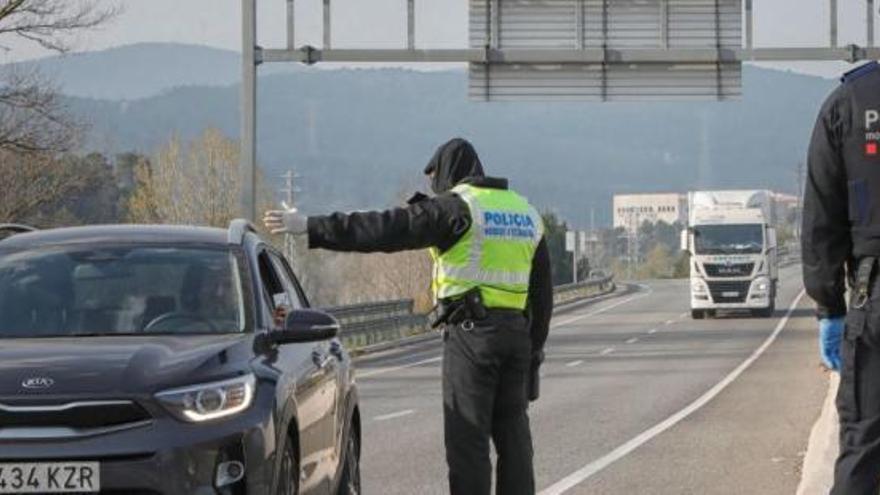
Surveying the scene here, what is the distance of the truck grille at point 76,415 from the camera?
6.32 meters

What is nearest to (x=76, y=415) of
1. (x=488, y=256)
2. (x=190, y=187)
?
(x=488, y=256)

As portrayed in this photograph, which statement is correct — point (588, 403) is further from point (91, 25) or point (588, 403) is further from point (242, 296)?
point (91, 25)

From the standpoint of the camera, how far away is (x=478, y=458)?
7.58 m

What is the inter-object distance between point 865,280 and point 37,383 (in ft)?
10.0

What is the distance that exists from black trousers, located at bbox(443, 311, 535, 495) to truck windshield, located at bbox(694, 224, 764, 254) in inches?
1669

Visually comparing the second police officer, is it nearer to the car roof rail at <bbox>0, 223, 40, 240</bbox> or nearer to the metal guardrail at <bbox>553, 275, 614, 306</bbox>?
the car roof rail at <bbox>0, 223, 40, 240</bbox>

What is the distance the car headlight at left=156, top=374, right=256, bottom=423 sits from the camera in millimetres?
6473

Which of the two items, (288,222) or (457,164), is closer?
(288,222)

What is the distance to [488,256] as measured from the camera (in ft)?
25.4

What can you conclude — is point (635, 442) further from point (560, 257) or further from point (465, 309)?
point (560, 257)

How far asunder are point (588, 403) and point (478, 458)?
13.3 m

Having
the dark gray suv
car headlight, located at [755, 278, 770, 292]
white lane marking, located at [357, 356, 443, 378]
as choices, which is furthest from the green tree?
the dark gray suv

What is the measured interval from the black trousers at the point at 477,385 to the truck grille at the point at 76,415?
1.68 metres

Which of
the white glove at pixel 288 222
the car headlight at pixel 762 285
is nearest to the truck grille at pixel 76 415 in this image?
the white glove at pixel 288 222
